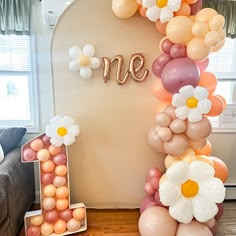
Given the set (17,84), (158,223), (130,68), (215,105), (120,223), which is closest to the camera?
(158,223)

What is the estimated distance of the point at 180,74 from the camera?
1.84 metres

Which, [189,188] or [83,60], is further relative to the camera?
[83,60]

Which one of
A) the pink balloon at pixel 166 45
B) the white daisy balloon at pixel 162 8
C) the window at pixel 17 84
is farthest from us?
the window at pixel 17 84

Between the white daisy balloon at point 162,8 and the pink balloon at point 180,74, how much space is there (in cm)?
32

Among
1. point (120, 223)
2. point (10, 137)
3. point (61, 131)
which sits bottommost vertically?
point (120, 223)

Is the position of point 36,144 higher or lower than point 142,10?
lower

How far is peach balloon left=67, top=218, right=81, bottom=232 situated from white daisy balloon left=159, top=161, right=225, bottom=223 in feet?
2.70

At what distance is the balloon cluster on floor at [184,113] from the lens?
1.77 meters

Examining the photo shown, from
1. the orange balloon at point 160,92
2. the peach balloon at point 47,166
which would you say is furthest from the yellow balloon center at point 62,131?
the orange balloon at point 160,92

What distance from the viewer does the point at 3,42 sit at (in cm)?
254

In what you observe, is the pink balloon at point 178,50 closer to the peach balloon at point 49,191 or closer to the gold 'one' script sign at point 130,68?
the gold 'one' script sign at point 130,68

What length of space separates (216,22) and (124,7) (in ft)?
2.28

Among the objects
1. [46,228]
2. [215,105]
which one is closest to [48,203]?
[46,228]

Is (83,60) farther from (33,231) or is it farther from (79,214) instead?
(33,231)
